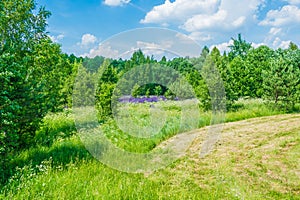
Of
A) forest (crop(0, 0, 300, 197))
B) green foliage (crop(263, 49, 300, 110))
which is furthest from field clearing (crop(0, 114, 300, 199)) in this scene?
green foliage (crop(263, 49, 300, 110))

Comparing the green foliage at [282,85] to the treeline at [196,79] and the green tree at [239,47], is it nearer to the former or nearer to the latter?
the treeline at [196,79]

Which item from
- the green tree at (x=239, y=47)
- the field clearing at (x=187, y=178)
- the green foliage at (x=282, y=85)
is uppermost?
the green tree at (x=239, y=47)

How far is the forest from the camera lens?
12.8ft

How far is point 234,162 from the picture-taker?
469 cm

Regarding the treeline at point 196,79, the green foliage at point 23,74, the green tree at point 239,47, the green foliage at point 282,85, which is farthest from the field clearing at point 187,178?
the green tree at point 239,47

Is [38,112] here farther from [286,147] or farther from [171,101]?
[171,101]

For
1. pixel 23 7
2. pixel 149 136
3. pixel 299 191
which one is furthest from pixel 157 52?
pixel 23 7

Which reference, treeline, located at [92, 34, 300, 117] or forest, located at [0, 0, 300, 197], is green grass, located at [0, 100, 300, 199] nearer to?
forest, located at [0, 0, 300, 197]

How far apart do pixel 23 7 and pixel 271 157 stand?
670 centimetres

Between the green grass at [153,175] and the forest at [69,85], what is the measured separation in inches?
7.6

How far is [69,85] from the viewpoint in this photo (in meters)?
16.0

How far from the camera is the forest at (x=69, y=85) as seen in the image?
12.8 feet

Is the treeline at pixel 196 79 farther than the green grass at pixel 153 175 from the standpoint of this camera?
Yes

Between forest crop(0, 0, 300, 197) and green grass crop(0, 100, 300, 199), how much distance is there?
19cm
